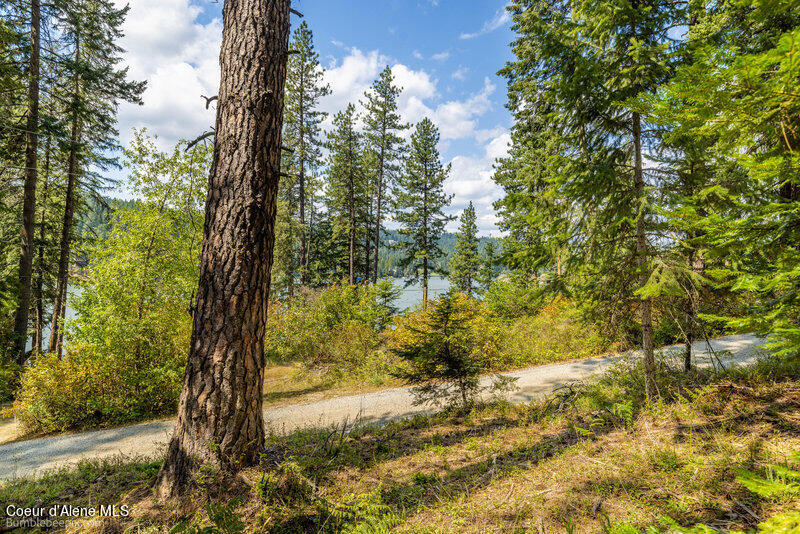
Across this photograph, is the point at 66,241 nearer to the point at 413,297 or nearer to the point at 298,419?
the point at 298,419

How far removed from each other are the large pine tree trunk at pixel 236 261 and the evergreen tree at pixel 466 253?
2560 cm

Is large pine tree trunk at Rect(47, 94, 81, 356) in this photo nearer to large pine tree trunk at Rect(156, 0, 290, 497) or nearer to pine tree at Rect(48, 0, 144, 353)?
pine tree at Rect(48, 0, 144, 353)

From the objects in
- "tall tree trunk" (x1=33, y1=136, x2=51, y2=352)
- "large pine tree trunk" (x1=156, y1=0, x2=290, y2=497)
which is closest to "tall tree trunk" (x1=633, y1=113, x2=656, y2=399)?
"large pine tree trunk" (x1=156, y1=0, x2=290, y2=497)

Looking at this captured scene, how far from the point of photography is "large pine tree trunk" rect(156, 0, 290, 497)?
103 inches

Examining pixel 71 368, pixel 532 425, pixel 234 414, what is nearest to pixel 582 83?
pixel 532 425

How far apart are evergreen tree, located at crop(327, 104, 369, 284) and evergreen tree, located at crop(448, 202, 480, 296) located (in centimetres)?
944

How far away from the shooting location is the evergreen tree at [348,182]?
74.3ft

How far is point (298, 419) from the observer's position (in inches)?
249

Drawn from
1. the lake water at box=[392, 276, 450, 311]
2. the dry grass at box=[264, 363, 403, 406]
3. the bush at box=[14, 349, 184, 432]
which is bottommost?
the dry grass at box=[264, 363, 403, 406]

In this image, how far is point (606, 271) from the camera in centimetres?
444

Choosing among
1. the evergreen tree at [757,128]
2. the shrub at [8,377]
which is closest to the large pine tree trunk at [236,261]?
the evergreen tree at [757,128]

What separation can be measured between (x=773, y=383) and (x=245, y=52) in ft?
25.0

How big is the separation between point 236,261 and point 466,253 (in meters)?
28.8

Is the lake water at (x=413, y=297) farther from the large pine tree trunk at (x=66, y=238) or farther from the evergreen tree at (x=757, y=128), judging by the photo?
the large pine tree trunk at (x=66, y=238)
